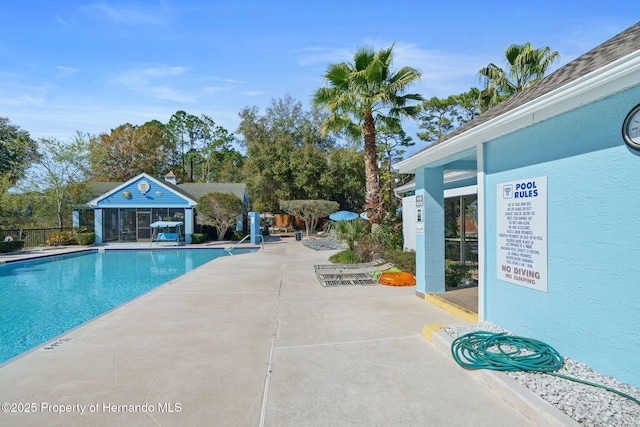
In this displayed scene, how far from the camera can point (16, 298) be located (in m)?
9.52

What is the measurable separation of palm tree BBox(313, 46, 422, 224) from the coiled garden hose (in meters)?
8.67

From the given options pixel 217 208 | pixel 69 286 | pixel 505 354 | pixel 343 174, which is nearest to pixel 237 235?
pixel 217 208

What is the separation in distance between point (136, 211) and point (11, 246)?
23.7 ft

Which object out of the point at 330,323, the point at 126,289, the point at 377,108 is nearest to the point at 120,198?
the point at 126,289

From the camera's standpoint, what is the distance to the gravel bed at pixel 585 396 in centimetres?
264

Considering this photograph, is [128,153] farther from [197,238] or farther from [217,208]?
[217,208]

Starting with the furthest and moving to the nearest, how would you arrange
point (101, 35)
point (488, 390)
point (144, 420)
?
point (101, 35), point (488, 390), point (144, 420)

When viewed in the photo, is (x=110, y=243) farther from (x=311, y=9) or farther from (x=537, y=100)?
(x=537, y=100)

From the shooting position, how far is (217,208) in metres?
22.6

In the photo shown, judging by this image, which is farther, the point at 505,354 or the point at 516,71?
the point at 516,71

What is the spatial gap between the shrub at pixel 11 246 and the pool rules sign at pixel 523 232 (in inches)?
886

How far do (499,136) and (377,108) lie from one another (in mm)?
8514

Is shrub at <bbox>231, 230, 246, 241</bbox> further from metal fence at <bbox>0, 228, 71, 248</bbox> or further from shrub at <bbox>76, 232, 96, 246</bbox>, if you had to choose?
metal fence at <bbox>0, 228, 71, 248</bbox>

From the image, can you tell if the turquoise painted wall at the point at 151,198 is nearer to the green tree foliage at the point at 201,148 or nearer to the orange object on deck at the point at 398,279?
the orange object on deck at the point at 398,279
